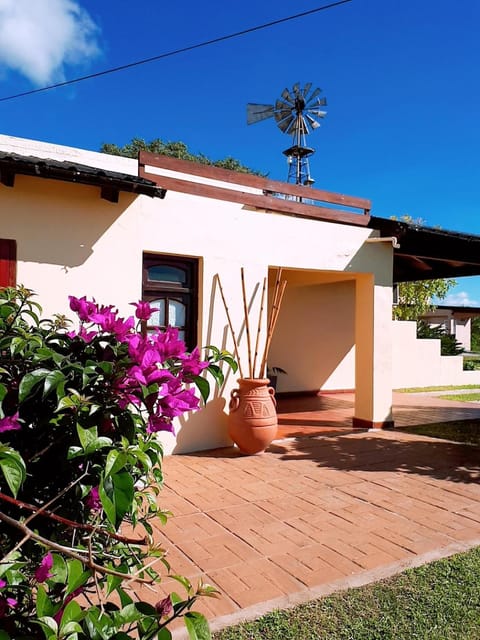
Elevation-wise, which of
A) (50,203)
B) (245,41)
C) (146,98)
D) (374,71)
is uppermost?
(146,98)

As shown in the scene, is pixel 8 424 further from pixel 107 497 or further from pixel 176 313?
pixel 176 313

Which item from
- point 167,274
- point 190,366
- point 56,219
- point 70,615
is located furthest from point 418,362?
point 70,615

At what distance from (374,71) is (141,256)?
35.4 feet

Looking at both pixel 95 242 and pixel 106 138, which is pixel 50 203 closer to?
pixel 95 242

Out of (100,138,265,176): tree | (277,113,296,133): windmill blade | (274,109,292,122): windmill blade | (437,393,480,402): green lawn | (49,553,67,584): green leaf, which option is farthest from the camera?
(100,138,265,176): tree

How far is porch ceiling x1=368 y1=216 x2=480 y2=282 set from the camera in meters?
9.30

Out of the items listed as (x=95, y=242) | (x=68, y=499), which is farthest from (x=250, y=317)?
(x=68, y=499)

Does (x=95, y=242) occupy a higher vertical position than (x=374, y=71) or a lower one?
lower

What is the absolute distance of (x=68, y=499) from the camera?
6.60ft

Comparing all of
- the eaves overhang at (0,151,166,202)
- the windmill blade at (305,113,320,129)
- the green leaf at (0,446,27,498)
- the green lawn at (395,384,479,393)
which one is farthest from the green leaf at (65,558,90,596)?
the windmill blade at (305,113,320,129)

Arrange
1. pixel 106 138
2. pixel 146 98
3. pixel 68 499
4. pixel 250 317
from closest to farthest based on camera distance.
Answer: pixel 68 499
pixel 250 317
pixel 146 98
pixel 106 138

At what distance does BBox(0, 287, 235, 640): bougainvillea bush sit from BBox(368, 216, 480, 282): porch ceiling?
26.4 feet

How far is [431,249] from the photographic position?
34.6ft

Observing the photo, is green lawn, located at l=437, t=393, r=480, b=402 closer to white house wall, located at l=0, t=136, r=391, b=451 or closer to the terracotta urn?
white house wall, located at l=0, t=136, r=391, b=451
